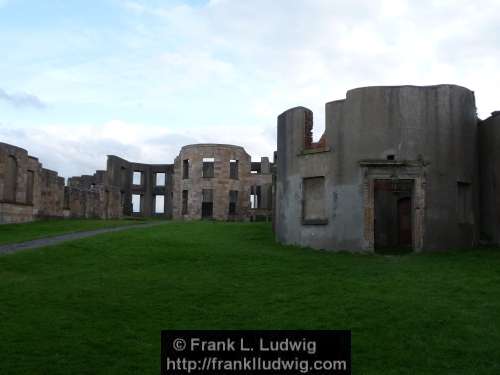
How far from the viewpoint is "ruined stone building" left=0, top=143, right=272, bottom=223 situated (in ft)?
105

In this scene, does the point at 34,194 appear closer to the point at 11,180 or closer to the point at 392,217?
the point at 11,180

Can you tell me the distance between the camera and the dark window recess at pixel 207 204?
2044 inches

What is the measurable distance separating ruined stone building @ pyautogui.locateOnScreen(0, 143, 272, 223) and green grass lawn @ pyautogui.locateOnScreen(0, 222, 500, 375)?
1410 cm

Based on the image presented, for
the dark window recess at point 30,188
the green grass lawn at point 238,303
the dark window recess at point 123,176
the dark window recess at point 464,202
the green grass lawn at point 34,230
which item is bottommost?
the green grass lawn at point 238,303

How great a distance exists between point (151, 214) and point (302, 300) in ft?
163

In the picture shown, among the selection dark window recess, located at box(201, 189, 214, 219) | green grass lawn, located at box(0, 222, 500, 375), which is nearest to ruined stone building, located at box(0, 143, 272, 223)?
dark window recess, located at box(201, 189, 214, 219)

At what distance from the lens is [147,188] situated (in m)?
61.0

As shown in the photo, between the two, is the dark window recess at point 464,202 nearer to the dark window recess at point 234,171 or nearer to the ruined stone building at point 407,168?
the ruined stone building at point 407,168

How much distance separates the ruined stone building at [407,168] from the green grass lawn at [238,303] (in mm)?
1446

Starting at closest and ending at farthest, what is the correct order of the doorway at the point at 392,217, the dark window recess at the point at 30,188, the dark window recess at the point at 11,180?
the doorway at the point at 392,217 < the dark window recess at the point at 11,180 < the dark window recess at the point at 30,188

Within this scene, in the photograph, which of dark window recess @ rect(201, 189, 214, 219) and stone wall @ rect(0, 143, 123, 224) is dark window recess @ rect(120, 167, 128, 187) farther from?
stone wall @ rect(0, 143, 123, 224)

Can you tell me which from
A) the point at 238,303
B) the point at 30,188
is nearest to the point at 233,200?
the point at 30,188

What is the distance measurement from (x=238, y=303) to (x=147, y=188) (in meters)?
49.8

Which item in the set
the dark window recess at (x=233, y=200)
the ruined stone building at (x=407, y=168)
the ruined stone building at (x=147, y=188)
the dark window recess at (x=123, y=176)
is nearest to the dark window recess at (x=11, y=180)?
the ruined stone building at (x=147, y=188)
